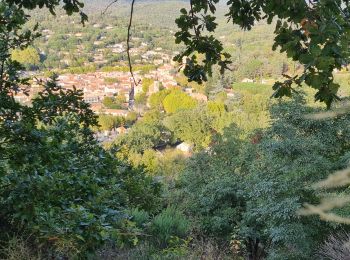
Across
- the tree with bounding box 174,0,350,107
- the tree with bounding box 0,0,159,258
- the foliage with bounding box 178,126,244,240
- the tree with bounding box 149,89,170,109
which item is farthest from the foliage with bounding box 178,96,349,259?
the tree with bounding box 149,89,170,109

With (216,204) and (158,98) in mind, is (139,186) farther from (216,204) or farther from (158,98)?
(158,98)

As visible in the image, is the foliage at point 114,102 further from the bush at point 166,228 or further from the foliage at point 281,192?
the bush at point 166,228

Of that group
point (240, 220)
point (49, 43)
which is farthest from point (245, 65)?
point (240, 220)

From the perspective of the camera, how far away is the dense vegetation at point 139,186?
71.0 inches

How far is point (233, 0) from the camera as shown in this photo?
5.87 feet

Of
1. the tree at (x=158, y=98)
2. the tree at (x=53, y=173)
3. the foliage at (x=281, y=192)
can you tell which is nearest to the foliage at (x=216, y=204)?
the foliage at (x=281, y=192)

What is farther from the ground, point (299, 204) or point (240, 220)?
point (299, 204)

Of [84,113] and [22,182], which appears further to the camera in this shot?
[84,113]

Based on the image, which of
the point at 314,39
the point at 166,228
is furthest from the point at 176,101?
the point at 314,39

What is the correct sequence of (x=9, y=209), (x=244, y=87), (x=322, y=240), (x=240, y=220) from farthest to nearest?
(x=244, y=87)
(x=240, y=220)
(x=322, y=240)
(x=9, y=209)

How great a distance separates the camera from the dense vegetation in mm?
1804

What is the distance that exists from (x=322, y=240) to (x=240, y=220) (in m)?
2.55

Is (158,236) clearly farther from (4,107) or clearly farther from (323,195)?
(323,195)

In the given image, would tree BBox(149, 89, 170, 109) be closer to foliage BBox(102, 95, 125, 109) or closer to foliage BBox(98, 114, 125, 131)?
foliage BBox(102, 95, 125, 109)
